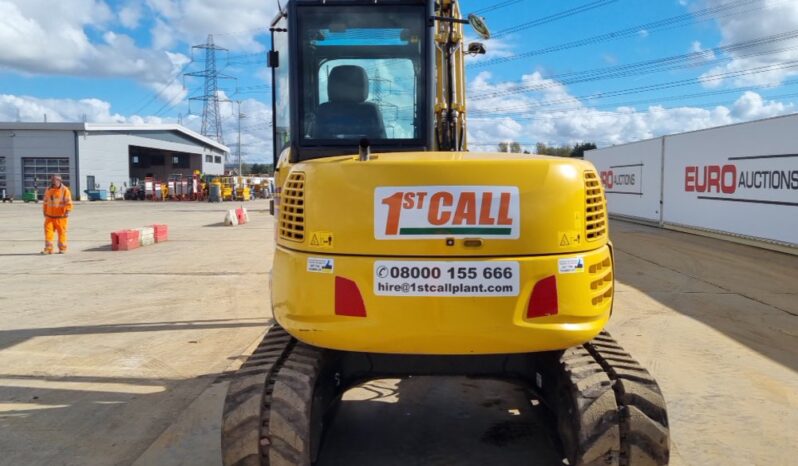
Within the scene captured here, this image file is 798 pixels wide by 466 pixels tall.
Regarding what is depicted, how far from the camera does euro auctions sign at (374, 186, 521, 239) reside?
10.2ft

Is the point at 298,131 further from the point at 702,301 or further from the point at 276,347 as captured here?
the point at 702,301

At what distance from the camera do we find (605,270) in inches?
136

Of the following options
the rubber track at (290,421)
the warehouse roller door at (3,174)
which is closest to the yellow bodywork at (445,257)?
the rubber track at (290,421)

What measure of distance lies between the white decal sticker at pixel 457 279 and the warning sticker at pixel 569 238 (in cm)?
27

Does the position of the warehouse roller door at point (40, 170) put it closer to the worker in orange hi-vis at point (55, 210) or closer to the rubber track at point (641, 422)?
the worker in orange hi-vis at point (55, 210)

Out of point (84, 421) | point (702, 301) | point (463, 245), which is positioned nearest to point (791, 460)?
point (463, 245)

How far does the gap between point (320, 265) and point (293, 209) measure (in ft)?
1.33

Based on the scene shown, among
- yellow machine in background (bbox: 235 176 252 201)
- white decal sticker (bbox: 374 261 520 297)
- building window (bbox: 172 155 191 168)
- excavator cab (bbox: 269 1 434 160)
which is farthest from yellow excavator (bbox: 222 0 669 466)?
building window (bbox: 172 155 191 168)

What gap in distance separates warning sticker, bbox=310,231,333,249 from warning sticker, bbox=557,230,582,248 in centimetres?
114

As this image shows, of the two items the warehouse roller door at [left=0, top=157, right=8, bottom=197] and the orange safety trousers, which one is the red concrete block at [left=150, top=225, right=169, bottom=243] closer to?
the orange safety trousers

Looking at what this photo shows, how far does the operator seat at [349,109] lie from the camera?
4.39 meters

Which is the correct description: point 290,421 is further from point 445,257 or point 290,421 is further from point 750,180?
point 750,180

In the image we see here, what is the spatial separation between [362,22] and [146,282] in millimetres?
8313

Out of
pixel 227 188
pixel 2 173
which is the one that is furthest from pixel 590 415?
pixel 2 173
